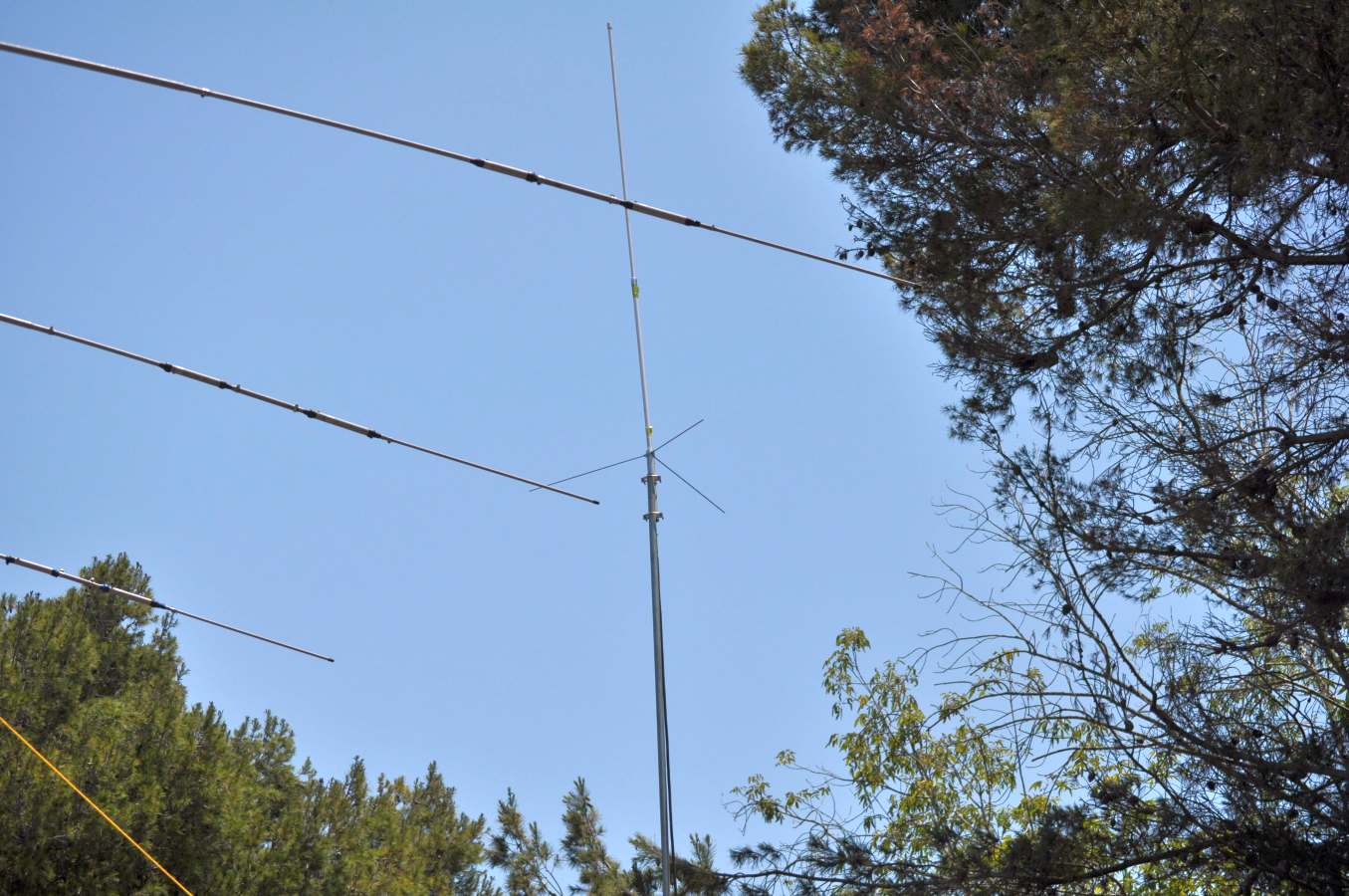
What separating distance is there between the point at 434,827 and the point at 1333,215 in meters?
18.0

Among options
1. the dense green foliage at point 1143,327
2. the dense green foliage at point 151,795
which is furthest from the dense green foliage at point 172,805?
the dense green foliage at point 1143,327

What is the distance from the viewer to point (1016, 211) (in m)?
6.44

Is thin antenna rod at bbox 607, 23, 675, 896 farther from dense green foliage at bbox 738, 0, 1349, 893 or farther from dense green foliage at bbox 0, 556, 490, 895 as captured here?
dense green foliage at bbox 0, 556, 490, 895

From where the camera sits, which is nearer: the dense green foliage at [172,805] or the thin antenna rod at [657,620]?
the thin antenna rod at [657,620]

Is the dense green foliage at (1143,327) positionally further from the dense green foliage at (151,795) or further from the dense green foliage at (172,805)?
the dense green foliage at (151,795)

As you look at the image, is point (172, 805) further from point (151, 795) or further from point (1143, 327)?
point (1143, 327)

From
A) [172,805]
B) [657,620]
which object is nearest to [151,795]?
[172,805]

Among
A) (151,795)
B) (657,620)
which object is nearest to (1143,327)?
(657,620)

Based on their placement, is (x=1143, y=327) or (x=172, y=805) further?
(x=172, y=805)

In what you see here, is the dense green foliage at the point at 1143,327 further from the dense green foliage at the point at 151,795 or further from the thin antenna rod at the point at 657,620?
the dense green foliage at the point at 151,795

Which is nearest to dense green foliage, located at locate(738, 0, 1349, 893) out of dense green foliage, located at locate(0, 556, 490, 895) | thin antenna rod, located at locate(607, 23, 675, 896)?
thin antenna rod, located at locate(607, 23, 675, 896)

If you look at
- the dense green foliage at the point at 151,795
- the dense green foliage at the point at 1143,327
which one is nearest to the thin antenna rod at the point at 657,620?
the dense green foliage at the point at 1143,327

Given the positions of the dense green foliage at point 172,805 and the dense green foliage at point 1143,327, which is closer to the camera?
the dense green foliage at point 1143,327

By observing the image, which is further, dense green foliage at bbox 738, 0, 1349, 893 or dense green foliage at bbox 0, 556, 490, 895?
dense green foliage at bbox 0, 556, 490, 895
